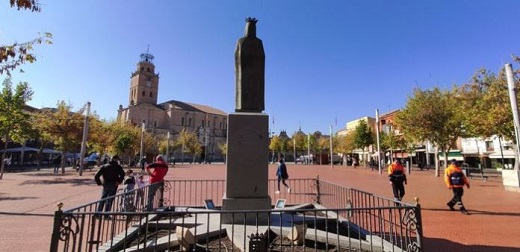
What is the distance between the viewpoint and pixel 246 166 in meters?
6.60

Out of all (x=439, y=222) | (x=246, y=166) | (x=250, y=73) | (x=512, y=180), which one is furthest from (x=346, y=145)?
(x=246, y=166)

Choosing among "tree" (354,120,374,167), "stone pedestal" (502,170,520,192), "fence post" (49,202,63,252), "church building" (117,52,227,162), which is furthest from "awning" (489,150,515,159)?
"church building" (117,52,227,162)

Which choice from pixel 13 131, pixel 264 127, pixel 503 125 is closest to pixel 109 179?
pixel 264 127

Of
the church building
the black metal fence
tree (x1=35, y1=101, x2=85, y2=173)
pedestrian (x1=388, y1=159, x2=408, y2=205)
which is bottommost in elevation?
the black metal fence

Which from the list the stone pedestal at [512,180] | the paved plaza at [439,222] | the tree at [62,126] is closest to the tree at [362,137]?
the stone pedestal at [512,180]

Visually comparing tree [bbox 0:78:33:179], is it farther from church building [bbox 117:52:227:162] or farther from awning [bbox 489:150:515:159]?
church building [bbox 117:52:227:162]

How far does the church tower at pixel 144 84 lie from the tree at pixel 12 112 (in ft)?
208

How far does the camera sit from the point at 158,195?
32.1ft

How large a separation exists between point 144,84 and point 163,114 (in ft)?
32.0

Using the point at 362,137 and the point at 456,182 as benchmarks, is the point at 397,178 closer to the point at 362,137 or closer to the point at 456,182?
the point at 456,182

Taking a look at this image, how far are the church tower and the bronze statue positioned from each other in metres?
85.6

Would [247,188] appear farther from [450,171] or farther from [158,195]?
[450,171]

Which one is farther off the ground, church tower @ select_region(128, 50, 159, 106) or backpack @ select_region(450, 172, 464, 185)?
church tower @ select_region(128, 50, 159, 106)

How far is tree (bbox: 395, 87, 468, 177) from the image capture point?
2656 cm
